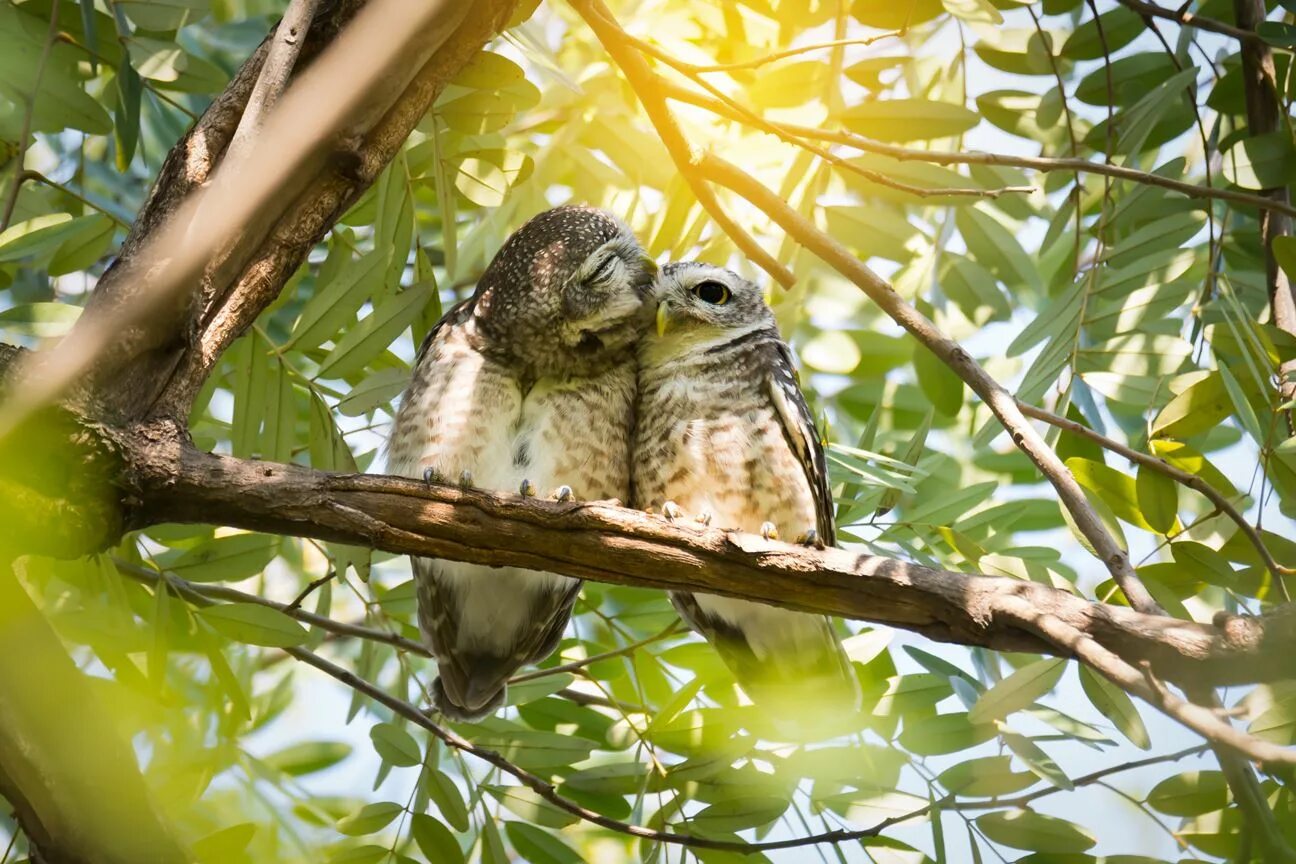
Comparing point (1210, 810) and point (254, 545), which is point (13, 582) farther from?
point (1210, 810)

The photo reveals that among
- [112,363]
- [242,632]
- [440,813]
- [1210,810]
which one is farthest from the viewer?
[440,813]

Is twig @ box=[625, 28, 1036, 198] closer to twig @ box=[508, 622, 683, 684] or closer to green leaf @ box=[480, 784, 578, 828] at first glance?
twig @ box=[508, 622, 683, 684]

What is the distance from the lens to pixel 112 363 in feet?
6.30

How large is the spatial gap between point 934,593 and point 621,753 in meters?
1.15

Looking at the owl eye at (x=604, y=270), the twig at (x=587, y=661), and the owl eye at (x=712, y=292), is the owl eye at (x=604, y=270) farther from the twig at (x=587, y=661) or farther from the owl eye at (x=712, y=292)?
the twig at (x=587, y=661)

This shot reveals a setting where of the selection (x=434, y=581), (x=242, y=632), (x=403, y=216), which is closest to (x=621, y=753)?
(x=434, y=581)

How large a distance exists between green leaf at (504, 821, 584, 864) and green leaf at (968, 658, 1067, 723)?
0.92m

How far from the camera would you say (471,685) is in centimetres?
287

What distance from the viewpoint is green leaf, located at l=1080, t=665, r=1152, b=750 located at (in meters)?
2.05

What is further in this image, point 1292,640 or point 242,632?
point 242,632

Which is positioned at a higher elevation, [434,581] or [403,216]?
[403,216]

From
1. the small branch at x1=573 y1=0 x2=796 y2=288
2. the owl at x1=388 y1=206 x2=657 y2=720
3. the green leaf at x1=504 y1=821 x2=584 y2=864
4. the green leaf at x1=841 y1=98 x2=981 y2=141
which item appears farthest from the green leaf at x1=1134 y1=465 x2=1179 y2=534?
the green leaf at x1=504 y1=821 x2=584 y2=864

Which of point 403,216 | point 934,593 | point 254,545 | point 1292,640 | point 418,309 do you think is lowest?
point 1292,640

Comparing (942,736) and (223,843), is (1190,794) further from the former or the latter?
(223,843)
